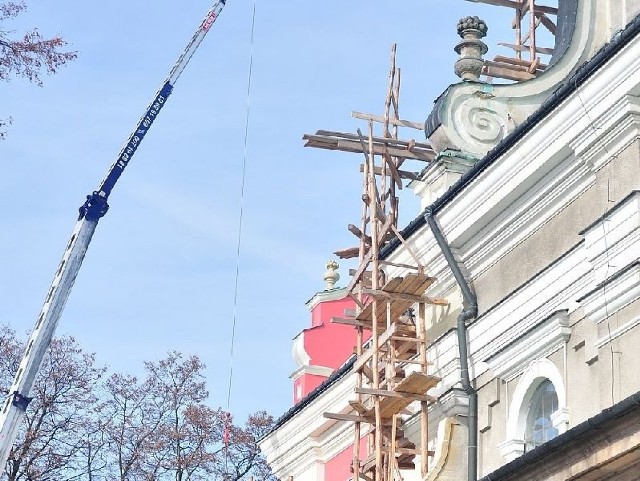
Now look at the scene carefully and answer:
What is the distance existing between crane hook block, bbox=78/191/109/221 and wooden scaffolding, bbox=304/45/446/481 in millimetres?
3208

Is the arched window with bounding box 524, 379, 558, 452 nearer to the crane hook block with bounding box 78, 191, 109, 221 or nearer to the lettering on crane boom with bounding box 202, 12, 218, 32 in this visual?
the crane hook block with bounding box 78, 191, 109, 221

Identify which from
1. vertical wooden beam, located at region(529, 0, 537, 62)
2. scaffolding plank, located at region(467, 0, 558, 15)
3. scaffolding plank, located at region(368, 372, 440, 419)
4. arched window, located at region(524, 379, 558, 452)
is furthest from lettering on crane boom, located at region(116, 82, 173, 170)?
arched window, located at region(524, 379, 558, 452)

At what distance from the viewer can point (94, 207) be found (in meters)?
23.7

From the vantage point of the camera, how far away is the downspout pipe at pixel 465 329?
64.4ft

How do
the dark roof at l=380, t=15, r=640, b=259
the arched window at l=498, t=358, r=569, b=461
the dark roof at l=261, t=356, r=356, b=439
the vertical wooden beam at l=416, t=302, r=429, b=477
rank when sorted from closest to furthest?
1. the dark roof at l=380, t=15, r=640, b=259
2. the arched window at l=498, t=358, r=569, b=461
3. the vertical wooden beam at l=416, t=302, r=429, b=477
4. the dark roof at l=261, t=356, r=356, b=439

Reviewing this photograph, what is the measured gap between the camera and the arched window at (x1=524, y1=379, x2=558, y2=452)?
18469 mm

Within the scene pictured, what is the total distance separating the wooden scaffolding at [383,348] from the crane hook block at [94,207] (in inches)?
126

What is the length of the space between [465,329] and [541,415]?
1.93 m

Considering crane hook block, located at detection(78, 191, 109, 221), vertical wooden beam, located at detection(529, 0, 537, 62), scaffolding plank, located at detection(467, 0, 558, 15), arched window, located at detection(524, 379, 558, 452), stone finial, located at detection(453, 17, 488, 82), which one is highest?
scaffolding plank, located at detection(467, 0, 558, 15)

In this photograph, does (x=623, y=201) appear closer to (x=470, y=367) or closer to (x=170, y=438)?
(x=470, y=367)

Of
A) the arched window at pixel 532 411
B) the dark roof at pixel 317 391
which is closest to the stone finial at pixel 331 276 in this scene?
the dark roof at pixel 317 391

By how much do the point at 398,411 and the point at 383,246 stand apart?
2729 millimetres

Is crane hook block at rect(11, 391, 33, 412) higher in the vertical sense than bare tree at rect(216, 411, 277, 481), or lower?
lower

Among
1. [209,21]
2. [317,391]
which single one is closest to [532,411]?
[317,391]
